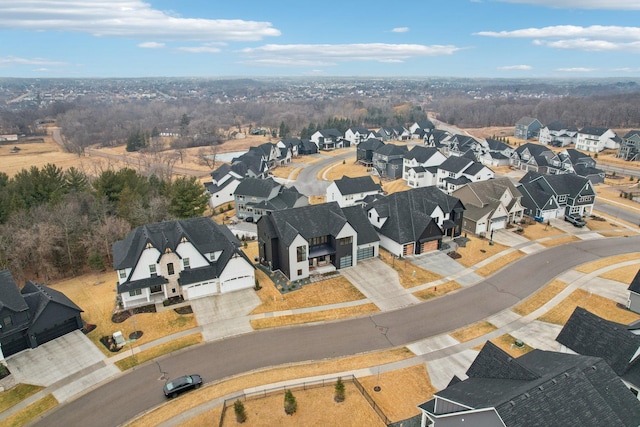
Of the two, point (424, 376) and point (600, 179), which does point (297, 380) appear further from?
point (600, 179)

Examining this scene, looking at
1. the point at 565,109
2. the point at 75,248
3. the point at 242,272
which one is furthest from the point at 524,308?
the point at 565,109

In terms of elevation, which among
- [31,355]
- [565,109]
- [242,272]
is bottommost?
[31,355]

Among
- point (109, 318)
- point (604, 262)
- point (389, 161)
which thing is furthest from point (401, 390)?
point (389, 161)

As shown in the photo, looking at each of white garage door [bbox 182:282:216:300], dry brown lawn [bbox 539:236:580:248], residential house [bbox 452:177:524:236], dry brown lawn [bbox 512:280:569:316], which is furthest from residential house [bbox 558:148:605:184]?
white garage door [bbox 182:282:216:300]

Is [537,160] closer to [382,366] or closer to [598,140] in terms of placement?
[598,140]

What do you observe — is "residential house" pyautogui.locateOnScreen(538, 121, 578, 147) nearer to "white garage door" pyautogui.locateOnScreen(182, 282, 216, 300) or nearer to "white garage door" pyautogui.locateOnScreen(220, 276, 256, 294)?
"white garage door" pyautogui.locateOnScreen(220, 276, 256, 294)

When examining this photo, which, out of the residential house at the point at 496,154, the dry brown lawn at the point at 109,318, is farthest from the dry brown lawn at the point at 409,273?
the residential house at the point at 496,154
